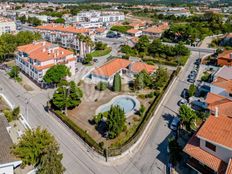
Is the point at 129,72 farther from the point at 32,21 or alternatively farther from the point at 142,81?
the point at 32,21

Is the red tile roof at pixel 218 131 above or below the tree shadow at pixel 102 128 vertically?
above

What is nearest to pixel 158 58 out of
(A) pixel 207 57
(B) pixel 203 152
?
(A) pixel 207 57

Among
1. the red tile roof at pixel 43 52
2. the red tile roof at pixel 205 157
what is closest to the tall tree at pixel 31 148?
the red tile roof at pixel 205 157

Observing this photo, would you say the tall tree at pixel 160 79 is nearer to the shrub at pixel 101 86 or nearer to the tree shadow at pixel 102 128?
the shrub at pixel 101 86

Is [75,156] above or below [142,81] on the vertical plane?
below

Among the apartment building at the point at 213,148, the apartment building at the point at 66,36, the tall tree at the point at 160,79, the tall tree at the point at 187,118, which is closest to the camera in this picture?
the apartment building at the point at 213,148

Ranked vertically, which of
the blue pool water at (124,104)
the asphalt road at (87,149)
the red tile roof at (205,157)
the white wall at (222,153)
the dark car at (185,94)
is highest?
the white wall at (222,153)

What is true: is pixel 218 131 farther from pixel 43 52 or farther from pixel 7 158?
pixel 43 52
